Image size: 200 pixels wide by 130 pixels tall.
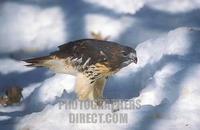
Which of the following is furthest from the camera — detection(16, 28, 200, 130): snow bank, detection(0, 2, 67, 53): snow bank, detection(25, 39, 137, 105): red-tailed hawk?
detection(0, 2, 67, 53): snow bank

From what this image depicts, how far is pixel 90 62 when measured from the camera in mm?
1829

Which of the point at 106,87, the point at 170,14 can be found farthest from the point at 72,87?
the point at 170,14

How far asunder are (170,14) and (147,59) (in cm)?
42

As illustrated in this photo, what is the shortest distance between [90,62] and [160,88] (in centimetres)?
37

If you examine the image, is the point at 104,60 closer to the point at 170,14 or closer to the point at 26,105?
the point at 26,105

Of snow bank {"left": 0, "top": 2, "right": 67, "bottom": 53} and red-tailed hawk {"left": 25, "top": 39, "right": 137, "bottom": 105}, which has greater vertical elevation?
snow bank {"left": 0, "top": 2, "right": 67, "bottom": 53}

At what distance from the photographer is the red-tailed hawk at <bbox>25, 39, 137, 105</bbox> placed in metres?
1.83

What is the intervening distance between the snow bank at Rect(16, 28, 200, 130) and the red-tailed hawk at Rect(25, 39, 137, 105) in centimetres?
13
